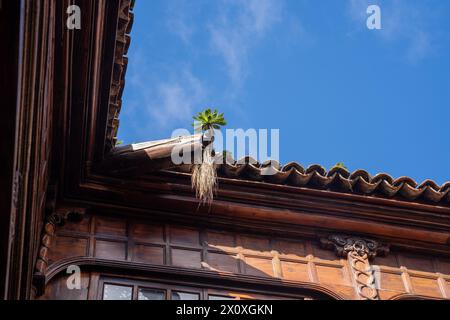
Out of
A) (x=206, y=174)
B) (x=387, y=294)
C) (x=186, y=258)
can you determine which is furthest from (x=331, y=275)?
(x=206, y=174)

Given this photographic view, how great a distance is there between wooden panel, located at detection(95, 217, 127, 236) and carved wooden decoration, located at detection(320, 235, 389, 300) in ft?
6.50

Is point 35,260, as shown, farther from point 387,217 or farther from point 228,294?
point 387,217

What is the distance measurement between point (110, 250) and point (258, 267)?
1412 millimetres

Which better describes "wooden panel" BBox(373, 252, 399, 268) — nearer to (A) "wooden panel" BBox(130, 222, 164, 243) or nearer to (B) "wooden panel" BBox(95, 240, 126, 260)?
(A) "wooden panel" BBox(130, 222, 164, 243)

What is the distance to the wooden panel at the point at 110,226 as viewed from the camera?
343 inches

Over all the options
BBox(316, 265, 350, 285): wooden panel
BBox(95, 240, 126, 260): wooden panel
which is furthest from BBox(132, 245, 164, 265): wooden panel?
BBox(316, 265, 350, 285): wooden panel

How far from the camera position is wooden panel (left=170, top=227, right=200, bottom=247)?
28.9 ft

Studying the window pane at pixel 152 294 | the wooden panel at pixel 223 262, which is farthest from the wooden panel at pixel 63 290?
the wooden panel at pixel 223 262

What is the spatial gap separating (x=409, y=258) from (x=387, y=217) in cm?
47

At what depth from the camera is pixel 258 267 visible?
8.71m

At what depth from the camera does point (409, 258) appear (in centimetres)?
933
